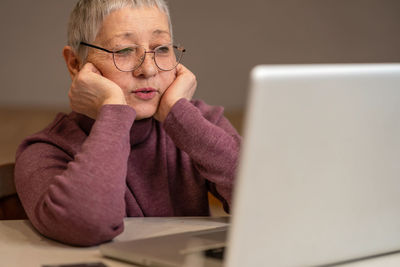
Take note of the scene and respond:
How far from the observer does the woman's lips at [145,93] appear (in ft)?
4.84

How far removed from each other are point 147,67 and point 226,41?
5.92 ft

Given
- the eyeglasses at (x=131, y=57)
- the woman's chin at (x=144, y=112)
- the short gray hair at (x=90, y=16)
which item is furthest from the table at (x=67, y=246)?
the short gray hair at (x=90, y=16)

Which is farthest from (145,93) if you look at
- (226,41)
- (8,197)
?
(226,41)

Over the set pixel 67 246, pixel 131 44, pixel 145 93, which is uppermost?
pixel 131 44

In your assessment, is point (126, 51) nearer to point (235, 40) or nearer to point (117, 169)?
point (117, 169)

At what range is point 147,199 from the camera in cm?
155

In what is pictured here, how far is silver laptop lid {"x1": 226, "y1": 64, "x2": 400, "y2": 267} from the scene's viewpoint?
0.78 meters

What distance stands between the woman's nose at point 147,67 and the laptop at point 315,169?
581 millimetres

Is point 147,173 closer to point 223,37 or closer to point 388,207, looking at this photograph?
point 388,207

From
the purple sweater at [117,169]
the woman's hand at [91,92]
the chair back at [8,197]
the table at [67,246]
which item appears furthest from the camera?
the chair back at [8,197]

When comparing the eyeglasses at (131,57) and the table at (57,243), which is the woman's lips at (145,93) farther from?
the table at (57,243)

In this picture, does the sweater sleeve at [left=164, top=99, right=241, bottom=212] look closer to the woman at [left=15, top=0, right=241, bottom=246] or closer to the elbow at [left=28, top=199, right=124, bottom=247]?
the woman at [left=15, top=0, right=241, bottom=246]

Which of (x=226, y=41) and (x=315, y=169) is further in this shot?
(x=226, y=41)

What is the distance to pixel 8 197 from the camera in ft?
5.41
